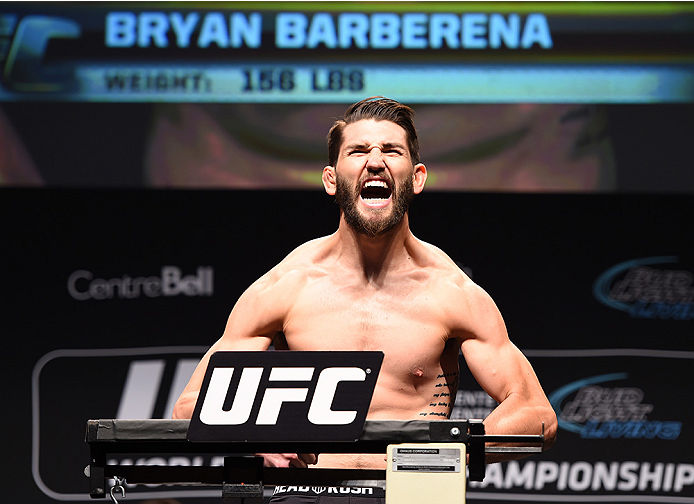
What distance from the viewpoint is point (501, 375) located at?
100 inches

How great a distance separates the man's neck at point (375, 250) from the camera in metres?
2.75

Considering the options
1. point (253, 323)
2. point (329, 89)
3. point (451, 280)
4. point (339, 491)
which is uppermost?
point (329, 89)

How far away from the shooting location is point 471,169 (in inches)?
171

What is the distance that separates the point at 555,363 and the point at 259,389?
2857 mm

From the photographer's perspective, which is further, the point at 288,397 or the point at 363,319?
the point at 363,319

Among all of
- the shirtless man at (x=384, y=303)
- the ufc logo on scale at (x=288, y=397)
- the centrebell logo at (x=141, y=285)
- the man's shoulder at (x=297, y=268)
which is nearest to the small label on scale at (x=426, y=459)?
the ufc logo on scale at (x=288, y=397)

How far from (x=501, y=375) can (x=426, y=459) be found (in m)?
0.81

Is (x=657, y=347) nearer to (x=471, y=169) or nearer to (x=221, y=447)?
(x=471, y=169)

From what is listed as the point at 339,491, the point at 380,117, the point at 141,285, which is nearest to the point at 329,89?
the point at 141,285

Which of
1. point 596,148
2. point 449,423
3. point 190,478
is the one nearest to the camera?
point 449,423

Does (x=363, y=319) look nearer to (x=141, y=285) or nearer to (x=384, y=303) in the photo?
(x=384, y=303)

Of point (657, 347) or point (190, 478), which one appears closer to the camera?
point (190, 478)

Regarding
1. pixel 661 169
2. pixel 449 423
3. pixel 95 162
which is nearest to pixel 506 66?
pixel 661 169

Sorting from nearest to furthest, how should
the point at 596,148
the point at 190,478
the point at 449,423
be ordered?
the point at 449,423, the point at 190,478, the point at 596,148
